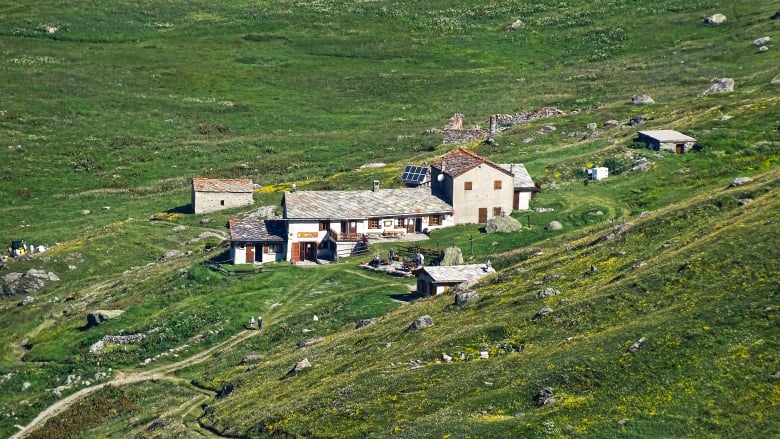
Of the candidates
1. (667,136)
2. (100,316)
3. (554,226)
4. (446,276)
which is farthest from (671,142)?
(100,316)

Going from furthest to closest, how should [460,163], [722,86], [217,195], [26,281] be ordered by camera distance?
[722,86] → [217,195] → [460,163] → [26,281]

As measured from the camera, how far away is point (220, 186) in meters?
142

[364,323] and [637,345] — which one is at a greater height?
[637,345]

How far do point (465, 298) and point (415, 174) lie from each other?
44.6 m

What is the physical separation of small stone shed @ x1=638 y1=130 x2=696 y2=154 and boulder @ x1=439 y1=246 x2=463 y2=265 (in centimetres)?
2882

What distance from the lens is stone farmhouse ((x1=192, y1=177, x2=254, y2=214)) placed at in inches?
5546

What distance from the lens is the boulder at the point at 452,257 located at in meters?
107

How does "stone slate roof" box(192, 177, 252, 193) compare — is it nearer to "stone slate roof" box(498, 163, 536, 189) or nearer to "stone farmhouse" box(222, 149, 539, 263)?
"stone farmhouse" box(222, 149, 539, 263)

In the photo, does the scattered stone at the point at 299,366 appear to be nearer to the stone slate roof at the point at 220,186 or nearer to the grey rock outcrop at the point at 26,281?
the grey rock outcrop at the point at 26,281

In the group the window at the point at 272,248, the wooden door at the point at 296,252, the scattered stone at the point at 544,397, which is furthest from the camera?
the wooden door at the point at 296,252

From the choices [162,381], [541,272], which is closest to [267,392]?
[162,381]

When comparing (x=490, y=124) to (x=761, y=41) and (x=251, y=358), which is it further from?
(x=251, y=358)

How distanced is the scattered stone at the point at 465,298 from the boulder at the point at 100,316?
30678 millimetres

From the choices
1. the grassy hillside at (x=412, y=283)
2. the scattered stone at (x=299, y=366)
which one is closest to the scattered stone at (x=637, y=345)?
the grassy hillside at (x=412, y=283)
